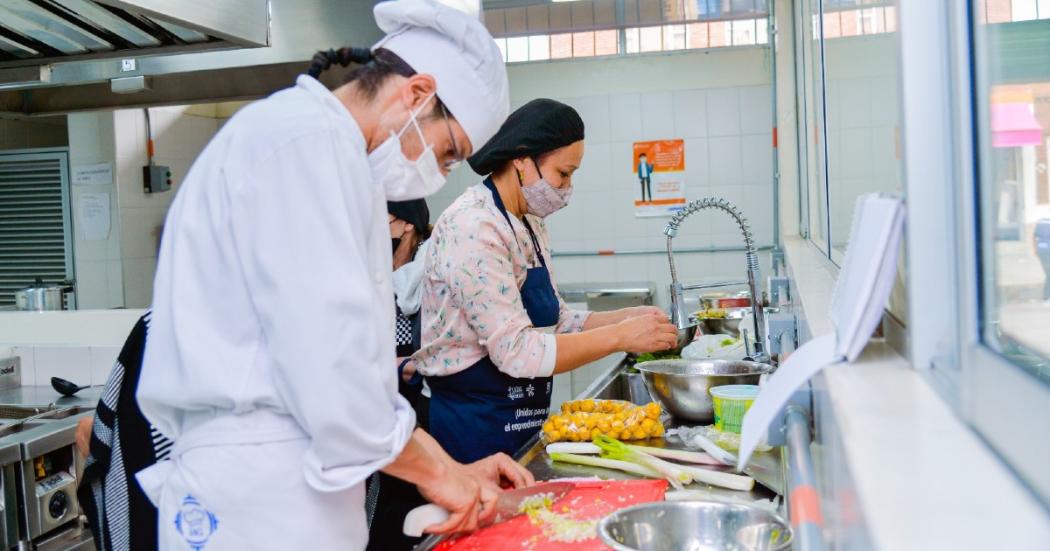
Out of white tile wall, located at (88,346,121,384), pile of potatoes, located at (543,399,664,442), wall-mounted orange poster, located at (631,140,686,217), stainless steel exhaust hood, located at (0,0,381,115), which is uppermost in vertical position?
stainless steel exhaust hood, located at (0,0,381,115)

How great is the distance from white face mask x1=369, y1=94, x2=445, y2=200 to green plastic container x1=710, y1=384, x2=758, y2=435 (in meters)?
0.90

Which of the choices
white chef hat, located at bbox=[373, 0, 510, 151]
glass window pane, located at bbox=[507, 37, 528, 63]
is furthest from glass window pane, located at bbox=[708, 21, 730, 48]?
white chef hat, located at bbox=[373, 0, 510, 151]

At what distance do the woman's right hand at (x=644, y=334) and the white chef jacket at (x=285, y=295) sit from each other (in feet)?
3.30

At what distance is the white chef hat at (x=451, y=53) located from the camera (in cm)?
155

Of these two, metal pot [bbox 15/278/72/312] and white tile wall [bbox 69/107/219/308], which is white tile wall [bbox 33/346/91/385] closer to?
metal pot [bbox 15/278/72/312]

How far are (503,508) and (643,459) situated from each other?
38 centimetres

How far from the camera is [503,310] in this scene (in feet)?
7.15

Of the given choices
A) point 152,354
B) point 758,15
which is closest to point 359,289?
point 152,354

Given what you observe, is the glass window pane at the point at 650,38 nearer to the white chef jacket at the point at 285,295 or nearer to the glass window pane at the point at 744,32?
the glass window pane at the point at 744,32

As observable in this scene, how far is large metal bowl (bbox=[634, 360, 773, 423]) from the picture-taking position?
2223mm

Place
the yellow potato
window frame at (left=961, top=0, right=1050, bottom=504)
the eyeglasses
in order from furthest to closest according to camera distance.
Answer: the yellow potato → the eyeglasses → window frame at (left=961, top=0, right=1050, bottom=504)

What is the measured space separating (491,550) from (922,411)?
0.86m

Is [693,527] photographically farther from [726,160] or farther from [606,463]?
[726,160]

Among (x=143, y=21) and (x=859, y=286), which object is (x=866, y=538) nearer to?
(x=859, y=286)
